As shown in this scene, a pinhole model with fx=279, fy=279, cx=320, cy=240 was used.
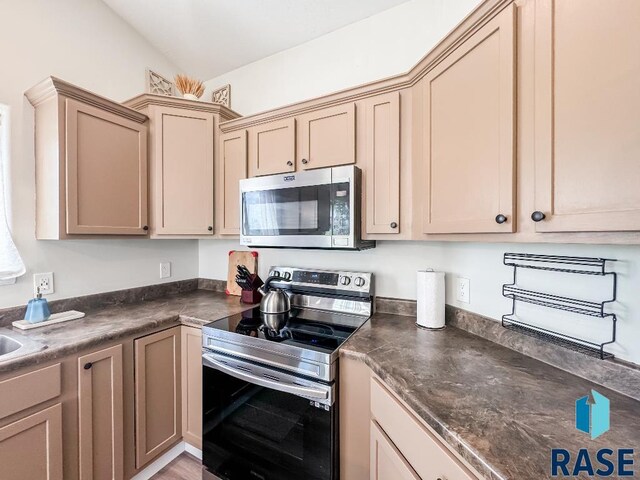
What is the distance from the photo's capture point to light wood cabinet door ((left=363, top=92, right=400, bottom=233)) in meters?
1.44

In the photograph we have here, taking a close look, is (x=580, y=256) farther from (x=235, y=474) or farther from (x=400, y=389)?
(x=235, y=474)

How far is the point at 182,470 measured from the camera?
169 cm

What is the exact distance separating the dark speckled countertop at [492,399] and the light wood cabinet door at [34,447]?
126cm

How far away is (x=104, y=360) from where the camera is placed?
1375mm

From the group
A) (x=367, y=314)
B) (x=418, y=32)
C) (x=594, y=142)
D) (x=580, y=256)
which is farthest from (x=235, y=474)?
(x=418, y=32)

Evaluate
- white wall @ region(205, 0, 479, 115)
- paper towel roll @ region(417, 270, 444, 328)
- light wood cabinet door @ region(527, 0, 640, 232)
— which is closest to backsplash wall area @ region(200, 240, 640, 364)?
paper towel roll @ region(417, 270, 444, 328)

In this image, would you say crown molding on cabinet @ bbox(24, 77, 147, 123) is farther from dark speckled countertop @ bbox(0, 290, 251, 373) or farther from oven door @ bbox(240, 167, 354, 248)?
dark speckled countertop @ bbox(0, 290, 251, 373)

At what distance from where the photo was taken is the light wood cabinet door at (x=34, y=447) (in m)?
1.07

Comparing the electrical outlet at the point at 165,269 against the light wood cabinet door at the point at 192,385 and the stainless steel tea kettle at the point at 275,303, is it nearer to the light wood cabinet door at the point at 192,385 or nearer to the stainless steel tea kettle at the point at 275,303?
the light wood cabinet door at the point at 192,385

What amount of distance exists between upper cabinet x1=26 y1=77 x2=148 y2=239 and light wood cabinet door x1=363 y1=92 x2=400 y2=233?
1.48 m

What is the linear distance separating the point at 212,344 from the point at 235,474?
2.21 feet

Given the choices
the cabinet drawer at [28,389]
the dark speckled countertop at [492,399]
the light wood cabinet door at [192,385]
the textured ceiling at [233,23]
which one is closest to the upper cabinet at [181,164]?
the textured ceiling at [233,23]

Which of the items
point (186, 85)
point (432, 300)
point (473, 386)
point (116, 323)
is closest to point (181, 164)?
point (186, 85)

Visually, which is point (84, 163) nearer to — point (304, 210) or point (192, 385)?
point (304, 210)
